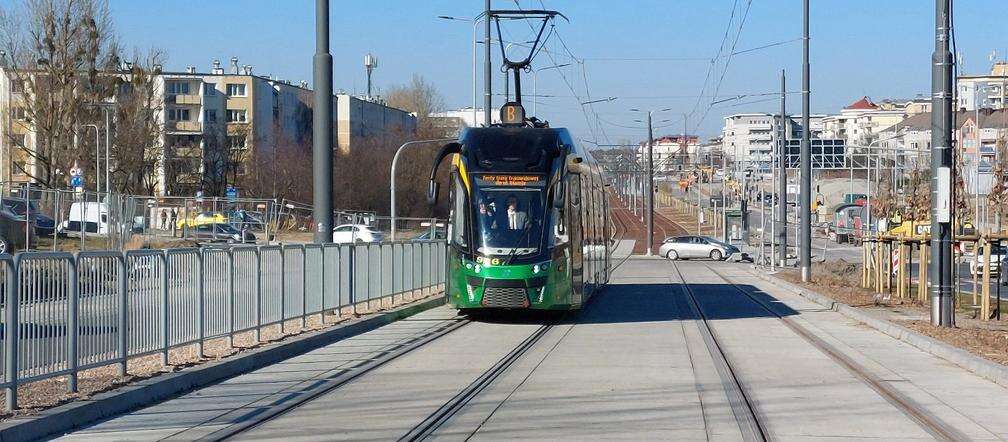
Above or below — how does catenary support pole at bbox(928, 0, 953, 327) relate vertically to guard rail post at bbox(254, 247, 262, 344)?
above

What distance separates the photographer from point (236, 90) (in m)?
119

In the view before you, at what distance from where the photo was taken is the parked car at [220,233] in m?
44.6

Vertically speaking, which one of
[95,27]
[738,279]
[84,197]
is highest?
[95,27]

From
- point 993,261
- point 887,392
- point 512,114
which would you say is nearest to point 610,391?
point 887,392

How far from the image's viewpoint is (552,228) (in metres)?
22.1

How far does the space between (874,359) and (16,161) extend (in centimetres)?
5346

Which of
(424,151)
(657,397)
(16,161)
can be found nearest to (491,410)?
(657,397)

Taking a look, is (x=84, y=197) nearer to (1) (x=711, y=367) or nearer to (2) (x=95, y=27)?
(2) (x=95, y=27)

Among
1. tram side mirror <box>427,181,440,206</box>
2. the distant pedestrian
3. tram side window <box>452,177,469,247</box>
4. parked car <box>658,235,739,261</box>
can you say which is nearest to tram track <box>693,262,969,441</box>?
tram side window <box>452,177,469,247</box>

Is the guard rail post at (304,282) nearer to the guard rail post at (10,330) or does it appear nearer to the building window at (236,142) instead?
the guard rail post at (10,330)

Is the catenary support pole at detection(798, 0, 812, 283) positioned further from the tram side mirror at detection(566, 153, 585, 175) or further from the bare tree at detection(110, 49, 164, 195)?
the bare tree at detection(110, 49, 164, 195)

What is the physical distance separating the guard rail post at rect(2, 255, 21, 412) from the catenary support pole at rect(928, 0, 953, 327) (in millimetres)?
14416

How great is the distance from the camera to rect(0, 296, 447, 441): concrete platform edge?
9.88 metres

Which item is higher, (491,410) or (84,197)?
(84,197)
